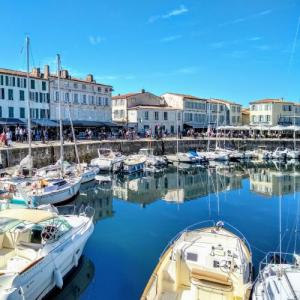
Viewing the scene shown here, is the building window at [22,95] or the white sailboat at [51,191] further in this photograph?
the building window at [22,95]

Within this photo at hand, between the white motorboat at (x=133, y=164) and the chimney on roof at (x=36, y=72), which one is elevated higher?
the chimney on roof at (x=36, y=72)

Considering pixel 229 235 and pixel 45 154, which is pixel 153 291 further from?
pixel 45 154

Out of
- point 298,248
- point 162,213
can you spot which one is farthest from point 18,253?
point 162,213

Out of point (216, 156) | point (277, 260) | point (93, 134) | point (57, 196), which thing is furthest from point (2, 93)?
Answer: point (277, 260)

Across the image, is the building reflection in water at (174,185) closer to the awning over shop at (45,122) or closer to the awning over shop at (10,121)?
the awning over shop at (45,122)

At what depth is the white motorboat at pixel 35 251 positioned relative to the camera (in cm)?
1077

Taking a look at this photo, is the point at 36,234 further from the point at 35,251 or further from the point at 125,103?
the point at 125,103

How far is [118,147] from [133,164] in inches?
420

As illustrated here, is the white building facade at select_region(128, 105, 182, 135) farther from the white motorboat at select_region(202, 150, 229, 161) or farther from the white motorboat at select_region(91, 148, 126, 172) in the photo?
the white motorboat at select_region(91, 148, 126, 172)

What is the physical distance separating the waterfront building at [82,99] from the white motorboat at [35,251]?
146 ft

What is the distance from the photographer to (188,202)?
30656 millimetres

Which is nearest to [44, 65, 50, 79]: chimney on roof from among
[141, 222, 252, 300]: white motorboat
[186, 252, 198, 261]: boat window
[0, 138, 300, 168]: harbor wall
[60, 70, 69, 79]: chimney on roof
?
[60, 70, 69, 79]: chimney on roof

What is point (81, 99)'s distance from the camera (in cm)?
6347

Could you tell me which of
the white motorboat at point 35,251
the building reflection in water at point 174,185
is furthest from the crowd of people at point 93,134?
the white motorboat at point 35,251
